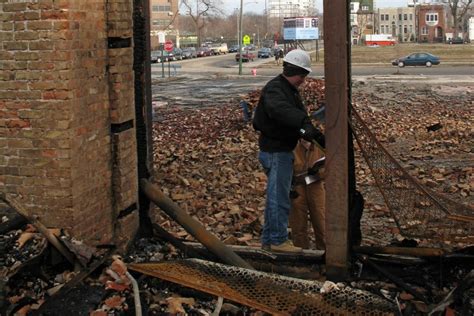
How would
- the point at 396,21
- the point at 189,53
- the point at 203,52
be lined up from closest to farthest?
Answer: the point at 189,53 → the point at 203,52 → the point at 396,21

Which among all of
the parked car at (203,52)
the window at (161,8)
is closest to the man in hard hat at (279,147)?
the parked car at (203,52)

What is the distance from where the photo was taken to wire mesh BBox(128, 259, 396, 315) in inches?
163

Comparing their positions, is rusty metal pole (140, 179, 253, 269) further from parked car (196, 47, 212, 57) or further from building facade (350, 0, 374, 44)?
parked car (196, 47, 212, 57)

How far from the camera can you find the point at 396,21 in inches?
5989

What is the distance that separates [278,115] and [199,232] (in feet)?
3.84

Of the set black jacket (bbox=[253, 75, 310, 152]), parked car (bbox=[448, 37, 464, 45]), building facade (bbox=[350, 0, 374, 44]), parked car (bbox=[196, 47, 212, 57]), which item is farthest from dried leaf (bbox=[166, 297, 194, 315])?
parked car (bbox=[448, 37, 464, 45])

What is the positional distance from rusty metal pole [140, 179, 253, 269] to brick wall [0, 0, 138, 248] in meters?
0.63

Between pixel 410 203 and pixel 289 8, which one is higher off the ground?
pixel 289 8

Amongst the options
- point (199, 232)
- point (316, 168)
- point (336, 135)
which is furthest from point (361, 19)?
point (336, 135)

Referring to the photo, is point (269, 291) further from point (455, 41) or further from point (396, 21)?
point (396, 21)

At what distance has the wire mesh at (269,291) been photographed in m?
4.13

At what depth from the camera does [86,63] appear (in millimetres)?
4785

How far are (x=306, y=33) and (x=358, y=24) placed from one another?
2015 inches

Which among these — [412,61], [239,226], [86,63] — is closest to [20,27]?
[86,63]
